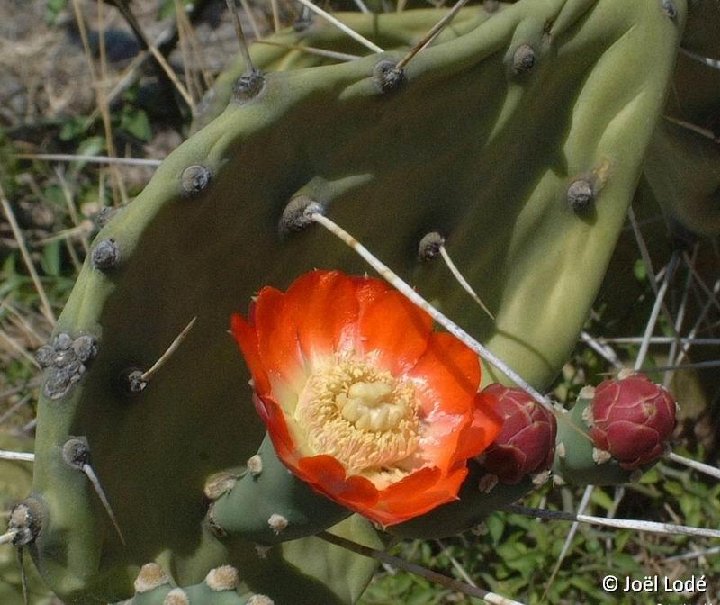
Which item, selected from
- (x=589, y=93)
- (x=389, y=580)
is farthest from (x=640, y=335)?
(x=589, y=93)

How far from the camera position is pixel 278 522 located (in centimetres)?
80

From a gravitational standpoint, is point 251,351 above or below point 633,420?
above

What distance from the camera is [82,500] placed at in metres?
0.81

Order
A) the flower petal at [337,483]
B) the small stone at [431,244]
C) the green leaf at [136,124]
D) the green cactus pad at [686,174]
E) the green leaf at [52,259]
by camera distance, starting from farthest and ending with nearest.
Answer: the green leaf at [136,124] < the green leaf at [52,259] < the green cactus pad at [686,174] < the small stone at [431,244] < the flower petal at [337,483]

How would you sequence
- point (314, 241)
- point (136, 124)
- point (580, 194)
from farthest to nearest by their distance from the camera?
point (136, 124) < point (580, 194) < point (314, 241)

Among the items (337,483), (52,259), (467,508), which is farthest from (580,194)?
(52,259)

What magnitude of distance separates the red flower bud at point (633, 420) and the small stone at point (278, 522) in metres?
0.27

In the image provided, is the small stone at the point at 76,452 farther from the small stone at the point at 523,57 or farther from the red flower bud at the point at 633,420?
the small stone at the point at 523,57

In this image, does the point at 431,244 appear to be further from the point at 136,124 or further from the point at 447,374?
the point at 136,124

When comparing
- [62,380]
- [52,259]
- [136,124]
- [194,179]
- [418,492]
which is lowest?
[52,259]

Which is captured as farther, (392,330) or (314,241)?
(314,241)

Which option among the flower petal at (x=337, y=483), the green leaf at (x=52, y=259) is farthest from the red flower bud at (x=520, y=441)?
the green leaf at (x=52, y=259)

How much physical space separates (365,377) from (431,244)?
25 cm

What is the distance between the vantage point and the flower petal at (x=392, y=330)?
836 millimetres
